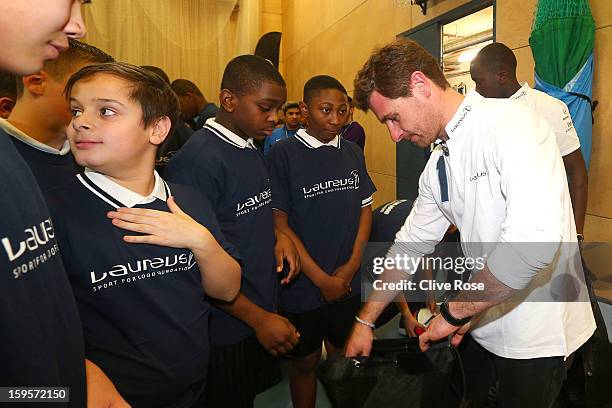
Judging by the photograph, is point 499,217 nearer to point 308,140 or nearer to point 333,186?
point 333,186

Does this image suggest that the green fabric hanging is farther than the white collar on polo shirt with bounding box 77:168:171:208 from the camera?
Yes

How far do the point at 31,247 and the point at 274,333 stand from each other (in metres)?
1.02

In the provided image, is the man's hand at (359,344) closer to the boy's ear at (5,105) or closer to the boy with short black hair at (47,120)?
the boy with short black hair at (47,120)

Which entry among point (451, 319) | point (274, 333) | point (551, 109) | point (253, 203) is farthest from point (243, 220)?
point (551, 109)

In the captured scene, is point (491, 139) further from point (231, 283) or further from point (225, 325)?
point (225, 325)

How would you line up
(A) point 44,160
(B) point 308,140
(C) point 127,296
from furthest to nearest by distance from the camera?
(B) point 308,140, (A) point 44,160, (C) point 127,296

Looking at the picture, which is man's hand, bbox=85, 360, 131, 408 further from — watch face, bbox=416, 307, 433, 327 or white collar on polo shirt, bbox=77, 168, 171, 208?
watch face, bbox=416, 307, 433, 327

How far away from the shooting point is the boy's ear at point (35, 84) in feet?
3.59

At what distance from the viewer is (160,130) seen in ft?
3.63

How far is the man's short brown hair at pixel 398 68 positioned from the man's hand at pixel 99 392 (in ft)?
3.32

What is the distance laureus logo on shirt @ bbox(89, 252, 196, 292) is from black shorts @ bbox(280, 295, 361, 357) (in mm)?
897

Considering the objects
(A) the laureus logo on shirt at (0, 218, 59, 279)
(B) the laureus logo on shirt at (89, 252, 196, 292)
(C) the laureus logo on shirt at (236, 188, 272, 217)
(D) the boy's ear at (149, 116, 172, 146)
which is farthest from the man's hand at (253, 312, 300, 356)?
(A) the laureus logo on shirt at (0, 218, 59, 279)

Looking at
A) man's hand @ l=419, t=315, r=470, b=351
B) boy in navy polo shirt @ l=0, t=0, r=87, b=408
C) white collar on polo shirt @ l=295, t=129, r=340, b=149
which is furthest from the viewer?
white collar on polo shirt @ l=295, t=129, r=340, b=149

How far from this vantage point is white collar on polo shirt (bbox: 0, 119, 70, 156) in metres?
0.96
